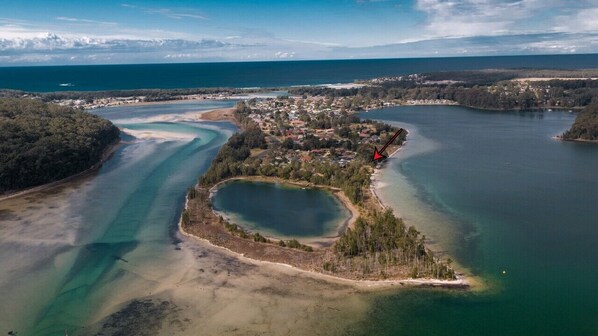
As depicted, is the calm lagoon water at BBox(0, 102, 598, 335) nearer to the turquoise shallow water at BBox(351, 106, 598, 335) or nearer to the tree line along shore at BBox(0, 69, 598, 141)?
the turquoise shallow water at BBox(351, 106, 598, 335)

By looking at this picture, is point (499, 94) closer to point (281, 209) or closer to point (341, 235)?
point (281, 209)

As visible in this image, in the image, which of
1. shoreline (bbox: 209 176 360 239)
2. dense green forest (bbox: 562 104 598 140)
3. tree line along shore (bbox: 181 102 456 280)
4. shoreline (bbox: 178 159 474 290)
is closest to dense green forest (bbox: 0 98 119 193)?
tree line along shore (bbox: 181 102 456 280)

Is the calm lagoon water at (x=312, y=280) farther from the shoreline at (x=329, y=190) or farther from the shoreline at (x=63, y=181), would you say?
the shoreline at (x=329, y=190)

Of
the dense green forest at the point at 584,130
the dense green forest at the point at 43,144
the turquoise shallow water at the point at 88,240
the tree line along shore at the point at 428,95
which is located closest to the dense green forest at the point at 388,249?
the turquoise shallow water at the point at 88,240

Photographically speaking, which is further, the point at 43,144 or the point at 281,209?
the point at 43,144

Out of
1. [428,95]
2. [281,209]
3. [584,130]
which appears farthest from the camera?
[428,95]

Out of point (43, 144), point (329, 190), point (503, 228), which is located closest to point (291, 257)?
point (329, 190)
